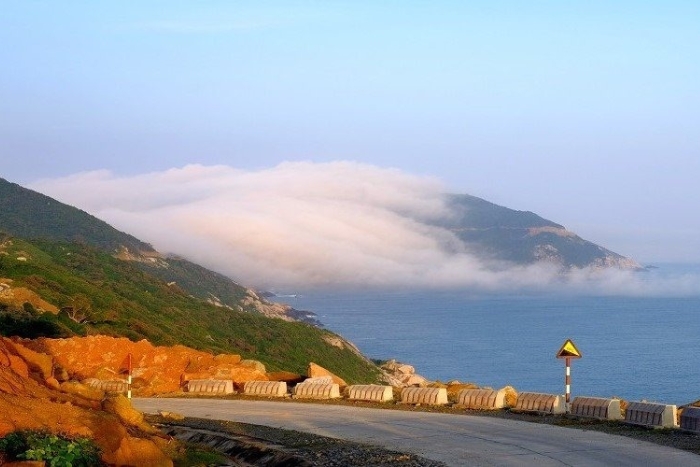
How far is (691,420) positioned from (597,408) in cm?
309

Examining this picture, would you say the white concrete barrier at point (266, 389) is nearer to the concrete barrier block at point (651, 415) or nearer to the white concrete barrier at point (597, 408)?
the white concrete barrier at point (597, 408)

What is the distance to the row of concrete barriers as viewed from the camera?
20.7 meters

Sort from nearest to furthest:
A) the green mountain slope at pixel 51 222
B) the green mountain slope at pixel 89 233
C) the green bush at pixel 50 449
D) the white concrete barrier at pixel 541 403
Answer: the green bush at pixel 50 449, the white concrete barrier at pixel 541 403, the green mountain slope at pixel 51 222, the green mountain slope at pixel 89 233

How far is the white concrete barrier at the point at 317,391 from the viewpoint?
28.7 m

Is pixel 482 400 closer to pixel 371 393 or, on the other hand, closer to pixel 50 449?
pixel 371 393

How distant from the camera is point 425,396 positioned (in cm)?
2706

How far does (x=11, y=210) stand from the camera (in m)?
120

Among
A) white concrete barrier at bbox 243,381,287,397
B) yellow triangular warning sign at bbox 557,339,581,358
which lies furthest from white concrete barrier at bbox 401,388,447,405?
yellow triangular warning sign at bbox 557,339,581,358

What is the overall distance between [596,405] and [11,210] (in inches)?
4247

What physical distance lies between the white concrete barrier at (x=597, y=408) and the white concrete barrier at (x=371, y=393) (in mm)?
6061

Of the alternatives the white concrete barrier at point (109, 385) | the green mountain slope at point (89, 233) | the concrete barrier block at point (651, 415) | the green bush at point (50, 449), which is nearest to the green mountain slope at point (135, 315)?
the white concrete barrier at point (109, 385)

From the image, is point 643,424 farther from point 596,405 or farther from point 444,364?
point 444,364

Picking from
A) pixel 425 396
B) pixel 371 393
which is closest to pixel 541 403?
pixel 425 396

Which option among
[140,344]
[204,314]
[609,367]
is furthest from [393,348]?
[140,344]
